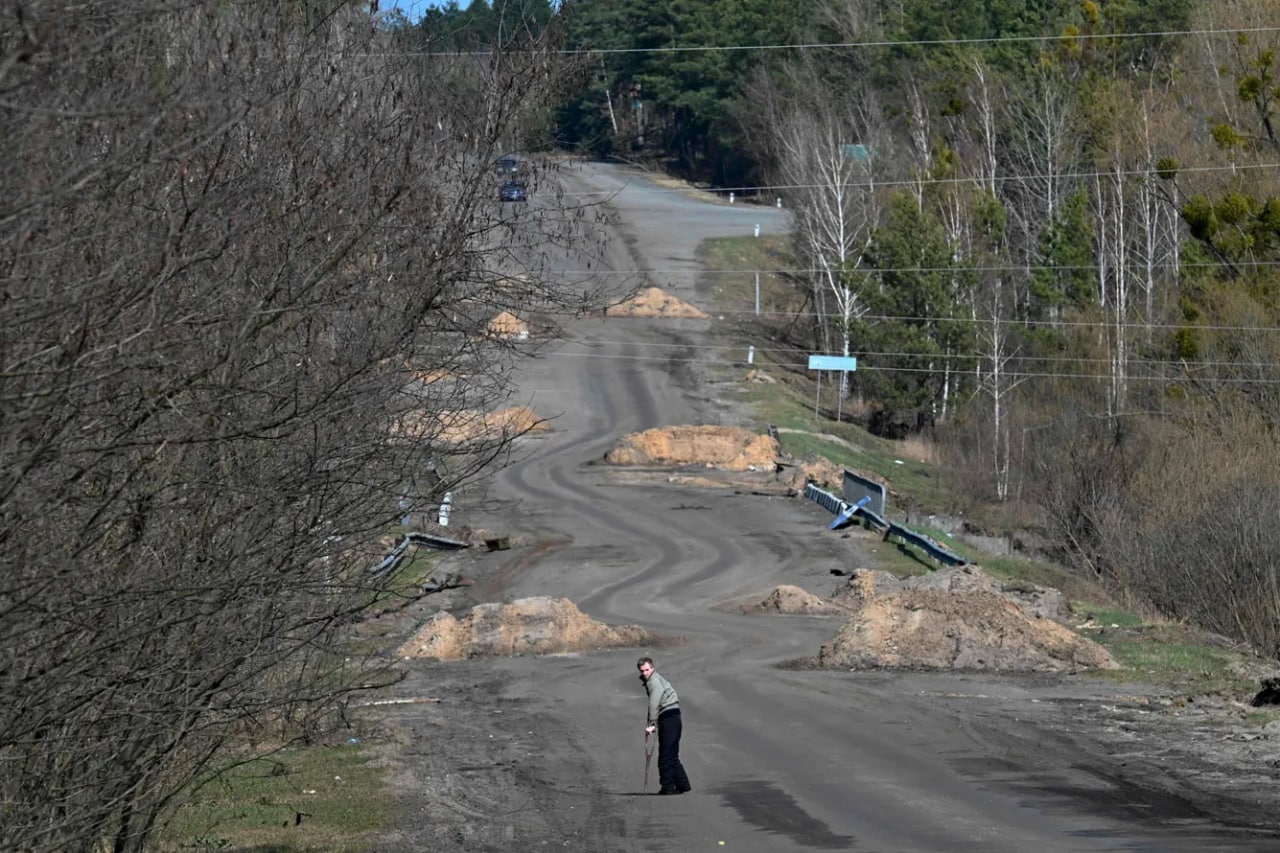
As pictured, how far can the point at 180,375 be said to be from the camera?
7809mm

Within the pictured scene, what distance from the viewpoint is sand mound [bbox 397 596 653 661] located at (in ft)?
91.4

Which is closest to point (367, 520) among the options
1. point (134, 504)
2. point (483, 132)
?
point (134, 504)

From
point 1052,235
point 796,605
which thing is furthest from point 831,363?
point 796,605

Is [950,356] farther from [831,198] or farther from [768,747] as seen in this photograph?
[768,747]

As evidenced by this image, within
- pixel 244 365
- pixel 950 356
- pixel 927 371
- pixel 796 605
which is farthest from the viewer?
pixel 927 371

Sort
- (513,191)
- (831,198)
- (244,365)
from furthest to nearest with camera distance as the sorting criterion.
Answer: (831,198) < (513,191) < (244,365)

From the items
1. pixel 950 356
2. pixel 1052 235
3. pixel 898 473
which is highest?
pixel 1052 235

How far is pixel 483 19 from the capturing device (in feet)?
53.7

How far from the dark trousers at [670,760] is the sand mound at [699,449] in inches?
1305

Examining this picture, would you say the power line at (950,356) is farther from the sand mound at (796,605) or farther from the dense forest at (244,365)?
the sand mound at (796,605)

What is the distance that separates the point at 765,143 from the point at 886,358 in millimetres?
21870

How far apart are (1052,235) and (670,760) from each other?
Result: 4509 centimetres

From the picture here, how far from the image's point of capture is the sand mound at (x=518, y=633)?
27.9 metres

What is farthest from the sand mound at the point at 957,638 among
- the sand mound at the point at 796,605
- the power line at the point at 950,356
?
the power line at the point at 950,356
